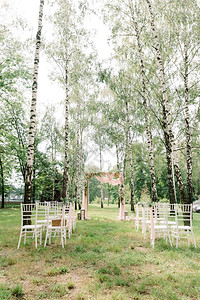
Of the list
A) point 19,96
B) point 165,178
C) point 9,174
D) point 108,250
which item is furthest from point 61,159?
point 108,250

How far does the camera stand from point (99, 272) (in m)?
3.60

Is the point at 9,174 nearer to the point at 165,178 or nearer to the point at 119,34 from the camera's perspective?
the point at 119,34

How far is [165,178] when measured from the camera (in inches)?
1117

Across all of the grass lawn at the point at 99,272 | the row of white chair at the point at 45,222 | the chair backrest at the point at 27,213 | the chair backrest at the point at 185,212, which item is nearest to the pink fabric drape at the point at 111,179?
the chair backrest at the point at 185,212

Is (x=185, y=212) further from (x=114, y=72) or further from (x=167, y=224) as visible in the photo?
(x=114, y=72)

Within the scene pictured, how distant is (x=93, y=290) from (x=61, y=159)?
22788mm

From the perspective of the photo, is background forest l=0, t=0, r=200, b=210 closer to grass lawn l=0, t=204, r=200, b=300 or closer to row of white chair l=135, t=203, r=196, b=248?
row of white chair l=135, t=203, r=196, b=248

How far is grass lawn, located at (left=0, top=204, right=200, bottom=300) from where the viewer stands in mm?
2895

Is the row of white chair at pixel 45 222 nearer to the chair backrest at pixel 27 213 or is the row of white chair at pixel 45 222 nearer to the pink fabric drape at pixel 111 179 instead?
the chair backrest at pixel 27 213

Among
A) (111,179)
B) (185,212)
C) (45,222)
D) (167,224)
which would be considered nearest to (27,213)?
(45,222)

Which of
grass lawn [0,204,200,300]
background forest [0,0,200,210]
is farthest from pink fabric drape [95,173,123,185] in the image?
grass lawn [0,204,200,300]

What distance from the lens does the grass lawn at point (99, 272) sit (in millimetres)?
2895

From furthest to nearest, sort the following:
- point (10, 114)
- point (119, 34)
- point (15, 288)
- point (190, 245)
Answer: point (10, 114) < point (119, 34) < point (190, 245) < point (15, 288)

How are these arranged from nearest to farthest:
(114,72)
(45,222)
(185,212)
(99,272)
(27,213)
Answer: (99,272)
(185,212)
(45,222)
(27,213)
(114,72)
